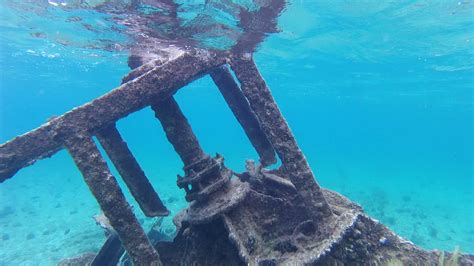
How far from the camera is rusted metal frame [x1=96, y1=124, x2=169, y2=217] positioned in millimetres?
6422

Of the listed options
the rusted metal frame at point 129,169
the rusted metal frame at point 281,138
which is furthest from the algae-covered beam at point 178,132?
the rusted metal frame at point 281,138

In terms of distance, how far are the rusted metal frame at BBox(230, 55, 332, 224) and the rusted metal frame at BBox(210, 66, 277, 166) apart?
47.8 inches

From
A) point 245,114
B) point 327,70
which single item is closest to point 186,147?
point 245,114

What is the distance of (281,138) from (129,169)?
338cm

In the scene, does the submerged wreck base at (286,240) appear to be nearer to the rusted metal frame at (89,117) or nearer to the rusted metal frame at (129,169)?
the rusted metal frame at (129,169)

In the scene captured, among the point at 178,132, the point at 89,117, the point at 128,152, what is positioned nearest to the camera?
the point at 89,117

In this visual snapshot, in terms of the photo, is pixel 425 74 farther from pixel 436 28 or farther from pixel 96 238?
pixel 96 238

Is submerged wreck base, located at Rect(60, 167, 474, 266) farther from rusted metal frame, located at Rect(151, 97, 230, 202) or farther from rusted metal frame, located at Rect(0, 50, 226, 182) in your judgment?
rusted metal frame, located at Rect(0, 50, 226, 182)

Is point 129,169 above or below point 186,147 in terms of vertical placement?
above

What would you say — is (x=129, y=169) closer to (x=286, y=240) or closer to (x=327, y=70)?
(x=286, y=240)

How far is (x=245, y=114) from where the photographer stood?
8.09m

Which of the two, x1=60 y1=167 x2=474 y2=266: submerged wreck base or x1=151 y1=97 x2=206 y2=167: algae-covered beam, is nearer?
x1=60 y1=167 x2=474 y2=266: submerged wreck base

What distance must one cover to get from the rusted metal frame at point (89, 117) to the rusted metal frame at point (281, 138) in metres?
1.52

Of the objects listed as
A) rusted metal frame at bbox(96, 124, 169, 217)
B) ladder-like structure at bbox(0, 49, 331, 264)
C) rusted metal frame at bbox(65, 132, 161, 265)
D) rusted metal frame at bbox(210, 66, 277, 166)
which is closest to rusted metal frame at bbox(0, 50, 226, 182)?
ladder-like structure at bbox(0, 49, 331, 264)
